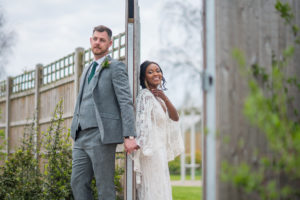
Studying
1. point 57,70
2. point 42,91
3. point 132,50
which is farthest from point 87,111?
point 42,91

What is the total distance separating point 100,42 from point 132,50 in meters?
0.30

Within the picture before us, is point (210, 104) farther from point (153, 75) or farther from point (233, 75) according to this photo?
point (153, 75)

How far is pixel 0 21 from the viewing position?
9.77 m

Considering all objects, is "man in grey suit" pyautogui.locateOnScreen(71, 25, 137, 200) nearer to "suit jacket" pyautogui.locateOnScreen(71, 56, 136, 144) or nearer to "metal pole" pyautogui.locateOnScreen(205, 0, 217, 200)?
"suit jacket" pyautogui.locateOnScreen(71, 56, 136, 144)

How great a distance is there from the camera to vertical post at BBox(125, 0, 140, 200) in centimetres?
339

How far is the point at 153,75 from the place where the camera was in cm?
388

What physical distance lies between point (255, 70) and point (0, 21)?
8827mm

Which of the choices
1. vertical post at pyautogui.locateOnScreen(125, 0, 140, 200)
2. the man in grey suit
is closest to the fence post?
vertical post at pyautogui.locateOnScreen(125, 0, 140, 200)

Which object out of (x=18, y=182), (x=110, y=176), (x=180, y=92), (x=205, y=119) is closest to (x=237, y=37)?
(x=205, y=119)

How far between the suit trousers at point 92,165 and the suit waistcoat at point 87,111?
0.17 ft

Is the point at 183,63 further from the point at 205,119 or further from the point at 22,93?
the point at 205,119

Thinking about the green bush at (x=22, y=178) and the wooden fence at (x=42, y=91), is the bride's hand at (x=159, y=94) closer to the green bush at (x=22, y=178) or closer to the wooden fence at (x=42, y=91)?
the wooden fence at (x=42, y=91)

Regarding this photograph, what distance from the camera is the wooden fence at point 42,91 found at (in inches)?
210

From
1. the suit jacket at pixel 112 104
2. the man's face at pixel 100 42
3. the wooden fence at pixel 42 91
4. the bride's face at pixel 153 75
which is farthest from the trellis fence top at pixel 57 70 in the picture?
the suit jacket at pixel 112 104
